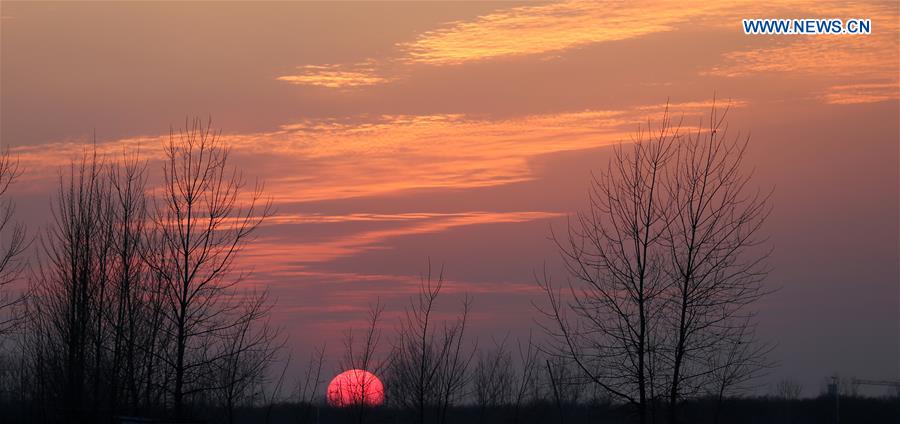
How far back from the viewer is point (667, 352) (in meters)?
14.4

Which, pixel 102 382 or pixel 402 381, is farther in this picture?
pixel 402 381

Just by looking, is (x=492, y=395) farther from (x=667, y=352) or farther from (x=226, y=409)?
(x=667, y=352)

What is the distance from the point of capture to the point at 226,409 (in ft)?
64.2

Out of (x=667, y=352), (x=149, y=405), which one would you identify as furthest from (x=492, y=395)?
(x=667, y=352)

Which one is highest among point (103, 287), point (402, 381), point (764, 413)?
point (103, 287)

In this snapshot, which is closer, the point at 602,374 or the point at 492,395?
the point at 602,374

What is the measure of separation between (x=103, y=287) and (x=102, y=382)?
208 cm

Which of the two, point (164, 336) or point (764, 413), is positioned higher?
point (164, 336)

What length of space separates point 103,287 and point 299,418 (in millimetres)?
5592

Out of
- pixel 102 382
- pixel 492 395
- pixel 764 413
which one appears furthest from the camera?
pixel 764 413

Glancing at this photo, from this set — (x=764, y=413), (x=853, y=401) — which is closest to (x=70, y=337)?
(x=764, y=413)

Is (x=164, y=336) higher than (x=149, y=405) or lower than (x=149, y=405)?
higher

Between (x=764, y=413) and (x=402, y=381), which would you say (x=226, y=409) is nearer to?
(x=402, y=381)

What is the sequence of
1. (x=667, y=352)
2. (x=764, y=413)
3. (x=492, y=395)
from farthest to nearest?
(x=764, y=413), (x=492, y=395), (x=667, y=352)
